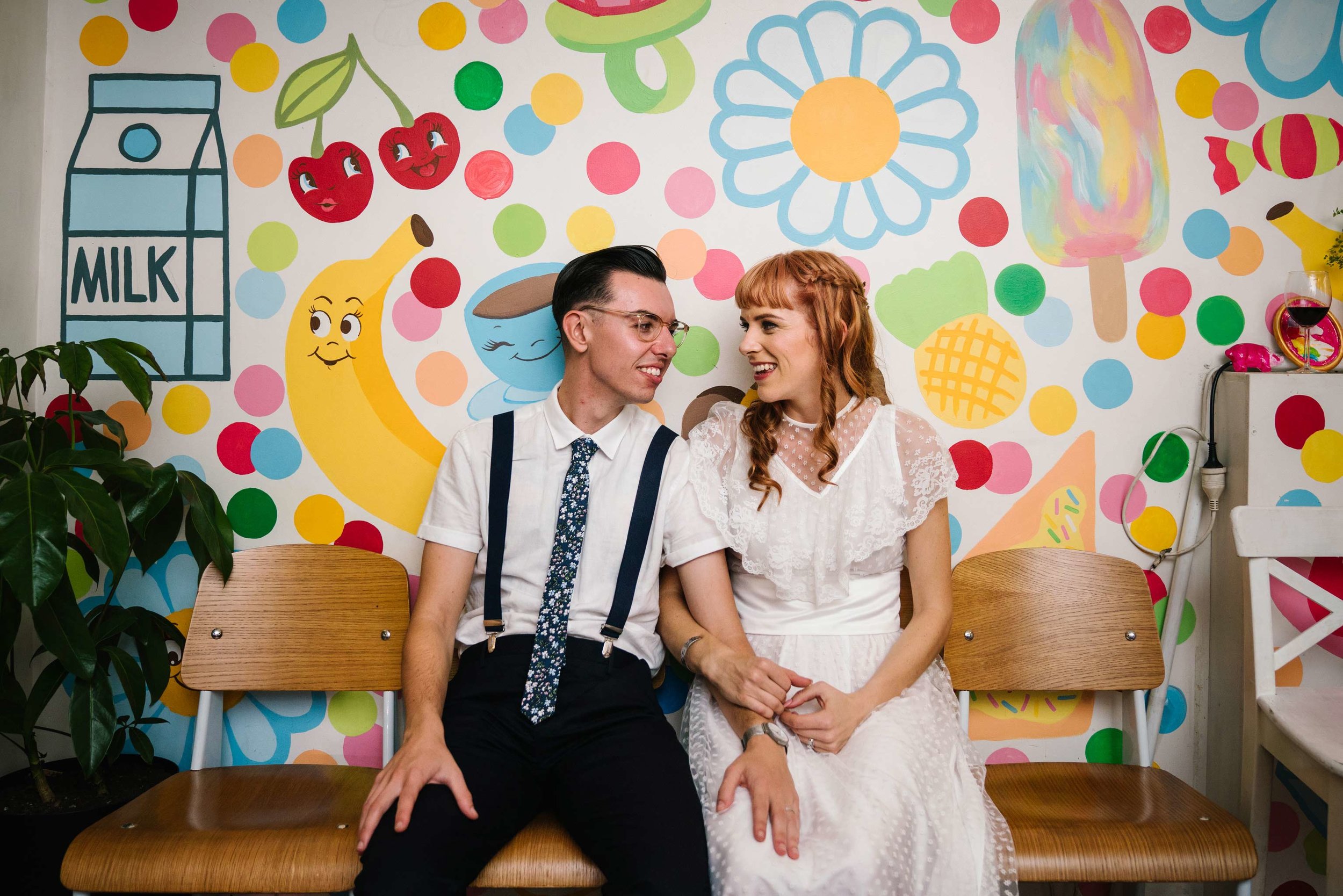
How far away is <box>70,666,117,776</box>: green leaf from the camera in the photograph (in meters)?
1.70

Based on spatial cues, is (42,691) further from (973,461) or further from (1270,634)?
(1270,634)

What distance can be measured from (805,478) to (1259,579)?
1100 mm

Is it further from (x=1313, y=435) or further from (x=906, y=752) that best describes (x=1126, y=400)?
(x=906, y=752)

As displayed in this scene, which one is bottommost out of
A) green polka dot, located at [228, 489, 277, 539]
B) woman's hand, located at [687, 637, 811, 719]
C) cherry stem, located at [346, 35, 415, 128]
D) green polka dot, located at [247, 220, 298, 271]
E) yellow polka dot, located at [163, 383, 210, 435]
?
woman's hand, located at [687, 637, 811, 719]

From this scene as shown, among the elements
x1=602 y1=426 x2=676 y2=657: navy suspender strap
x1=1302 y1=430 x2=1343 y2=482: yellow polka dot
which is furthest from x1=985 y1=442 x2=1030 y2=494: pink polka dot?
x1=602 y1=426 x2=676 y2=657: navy suspender strap

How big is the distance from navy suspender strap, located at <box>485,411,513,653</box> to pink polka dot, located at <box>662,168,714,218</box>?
2.49ft

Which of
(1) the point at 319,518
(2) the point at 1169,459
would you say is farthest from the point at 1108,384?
(1) the point at 319,518

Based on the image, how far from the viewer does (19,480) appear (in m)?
1.59

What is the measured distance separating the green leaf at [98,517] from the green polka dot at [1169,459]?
249 cm

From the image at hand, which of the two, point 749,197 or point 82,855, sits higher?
point 749,197

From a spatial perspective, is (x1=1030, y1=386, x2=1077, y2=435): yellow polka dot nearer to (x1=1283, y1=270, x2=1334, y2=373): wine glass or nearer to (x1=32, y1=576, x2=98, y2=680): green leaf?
(x1=1283, y1=270, x2=1334, y2=373): wine glass

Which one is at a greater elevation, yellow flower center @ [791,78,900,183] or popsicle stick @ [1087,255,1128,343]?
yellow flower center @ [791,78,900,183]

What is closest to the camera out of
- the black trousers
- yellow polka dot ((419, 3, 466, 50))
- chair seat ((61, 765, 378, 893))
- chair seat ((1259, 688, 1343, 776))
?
the black trousers

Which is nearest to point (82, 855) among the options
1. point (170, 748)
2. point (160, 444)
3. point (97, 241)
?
point (170, 748)
